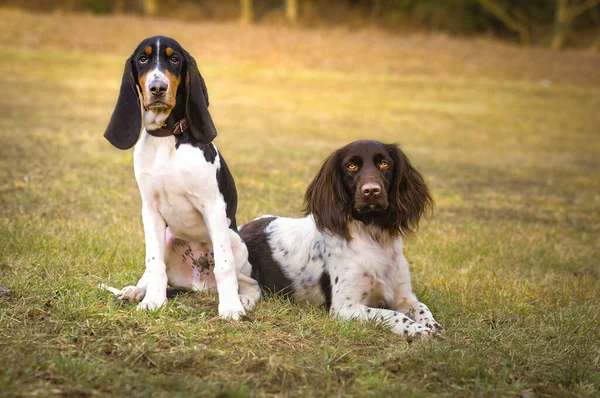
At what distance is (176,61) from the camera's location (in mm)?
4664

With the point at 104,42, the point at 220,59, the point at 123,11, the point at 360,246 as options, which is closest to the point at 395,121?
the point at 220,59

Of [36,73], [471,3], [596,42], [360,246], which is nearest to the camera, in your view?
[360,246]

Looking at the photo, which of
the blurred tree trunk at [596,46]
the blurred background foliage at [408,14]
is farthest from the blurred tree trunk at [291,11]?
the blurred tree trunk at [596,46]

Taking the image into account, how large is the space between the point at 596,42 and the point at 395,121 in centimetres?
1710

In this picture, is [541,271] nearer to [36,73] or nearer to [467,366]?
[467,366]

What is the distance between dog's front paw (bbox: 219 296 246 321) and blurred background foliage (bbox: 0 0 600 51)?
29345mm

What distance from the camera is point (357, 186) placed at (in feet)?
16.4

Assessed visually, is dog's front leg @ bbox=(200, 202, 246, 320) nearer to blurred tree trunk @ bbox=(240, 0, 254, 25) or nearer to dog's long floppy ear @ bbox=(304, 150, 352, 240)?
dog's long floppy ear @ bbox=(304, 150, 352, 240)

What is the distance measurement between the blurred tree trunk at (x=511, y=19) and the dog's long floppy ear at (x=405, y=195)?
30.8 meters

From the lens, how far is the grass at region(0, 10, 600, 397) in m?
3.89

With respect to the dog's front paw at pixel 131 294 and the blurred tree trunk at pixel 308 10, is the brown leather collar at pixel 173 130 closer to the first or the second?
the dog's front paw at pixel 131 294

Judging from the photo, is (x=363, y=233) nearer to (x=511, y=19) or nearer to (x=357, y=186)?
(x=357, y=186)

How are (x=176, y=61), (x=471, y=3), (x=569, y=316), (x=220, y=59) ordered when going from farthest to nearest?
(x=471, y=3)
(x=220, y=59)
(x=569, y=316)
(x=176, y=61)

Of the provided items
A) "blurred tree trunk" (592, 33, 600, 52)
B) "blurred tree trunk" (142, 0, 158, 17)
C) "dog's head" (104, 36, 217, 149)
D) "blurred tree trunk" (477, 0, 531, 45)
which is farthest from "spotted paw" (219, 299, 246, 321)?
"blurred tree trunk" (477, 0, 531, 45)
